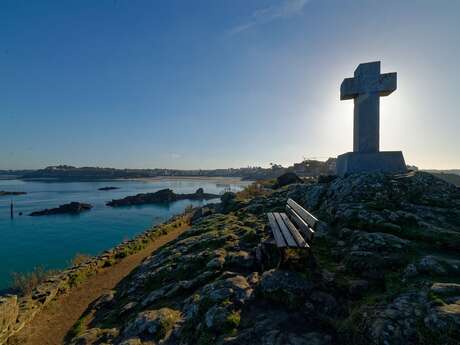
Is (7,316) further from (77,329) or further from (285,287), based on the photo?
(285,287)

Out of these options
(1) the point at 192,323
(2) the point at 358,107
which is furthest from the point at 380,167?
(1) the point at 192,323

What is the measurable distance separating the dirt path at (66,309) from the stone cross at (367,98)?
10228 millimetres

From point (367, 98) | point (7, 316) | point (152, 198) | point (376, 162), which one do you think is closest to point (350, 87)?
point (367, 98)

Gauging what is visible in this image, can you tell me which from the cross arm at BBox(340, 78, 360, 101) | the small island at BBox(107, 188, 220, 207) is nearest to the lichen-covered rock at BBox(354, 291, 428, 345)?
the cross arm at BBox(340, 78, 360, 101)

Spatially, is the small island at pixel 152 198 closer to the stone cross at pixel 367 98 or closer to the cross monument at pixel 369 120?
the cross monument at pixel 369 120

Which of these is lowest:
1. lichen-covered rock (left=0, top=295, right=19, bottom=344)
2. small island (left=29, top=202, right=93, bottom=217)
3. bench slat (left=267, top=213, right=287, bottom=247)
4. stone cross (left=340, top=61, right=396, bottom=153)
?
small island (left=29, top=202, right=93, bottom=217)

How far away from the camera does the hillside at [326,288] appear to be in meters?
2.44

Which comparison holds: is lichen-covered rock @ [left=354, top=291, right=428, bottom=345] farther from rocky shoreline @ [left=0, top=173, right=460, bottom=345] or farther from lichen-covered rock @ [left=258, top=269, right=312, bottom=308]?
lichen-covered rock @ [left=258, top=269, right=312, bottom=308]

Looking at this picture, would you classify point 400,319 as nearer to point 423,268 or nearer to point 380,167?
point 423,268

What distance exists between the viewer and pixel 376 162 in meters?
8.59

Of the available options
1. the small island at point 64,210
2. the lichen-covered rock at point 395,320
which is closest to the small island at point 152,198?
the small island at point 64,210

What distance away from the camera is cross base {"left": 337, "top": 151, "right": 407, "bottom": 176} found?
8.43m

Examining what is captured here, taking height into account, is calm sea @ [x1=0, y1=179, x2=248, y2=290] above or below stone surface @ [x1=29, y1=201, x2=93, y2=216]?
below

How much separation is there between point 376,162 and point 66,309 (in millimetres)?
11156
